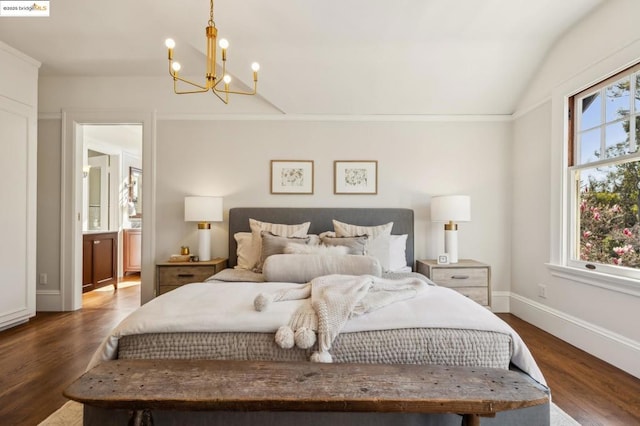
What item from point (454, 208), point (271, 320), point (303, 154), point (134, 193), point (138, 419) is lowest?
point (138, 419)

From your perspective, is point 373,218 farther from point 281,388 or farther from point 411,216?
point 281,388

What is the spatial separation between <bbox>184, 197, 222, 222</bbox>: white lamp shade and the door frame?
611 mm

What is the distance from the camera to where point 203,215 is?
3402mm

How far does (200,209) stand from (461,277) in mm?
2705

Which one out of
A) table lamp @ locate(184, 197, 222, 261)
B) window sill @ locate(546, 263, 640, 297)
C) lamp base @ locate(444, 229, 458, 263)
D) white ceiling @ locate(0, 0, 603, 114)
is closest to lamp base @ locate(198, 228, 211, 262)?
table lamp @ locate(184, 197, 222, 261)

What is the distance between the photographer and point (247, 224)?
11.9 feet

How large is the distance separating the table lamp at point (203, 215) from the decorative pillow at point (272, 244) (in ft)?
2.40

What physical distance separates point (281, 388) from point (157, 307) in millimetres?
885

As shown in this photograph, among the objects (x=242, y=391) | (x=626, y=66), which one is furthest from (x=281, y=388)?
(x=626, y=66)

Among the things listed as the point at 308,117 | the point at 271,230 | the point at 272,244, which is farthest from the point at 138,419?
the point at 308,117

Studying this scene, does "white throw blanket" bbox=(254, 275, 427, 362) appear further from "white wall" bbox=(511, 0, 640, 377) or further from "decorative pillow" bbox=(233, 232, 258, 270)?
"white wall" bbox=(511, 0, 640, 377)

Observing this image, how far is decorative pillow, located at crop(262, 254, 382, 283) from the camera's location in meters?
2.32

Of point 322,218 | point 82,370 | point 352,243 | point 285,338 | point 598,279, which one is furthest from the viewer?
point 322,218

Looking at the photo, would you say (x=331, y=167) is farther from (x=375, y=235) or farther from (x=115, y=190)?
(x=115, y=190)
